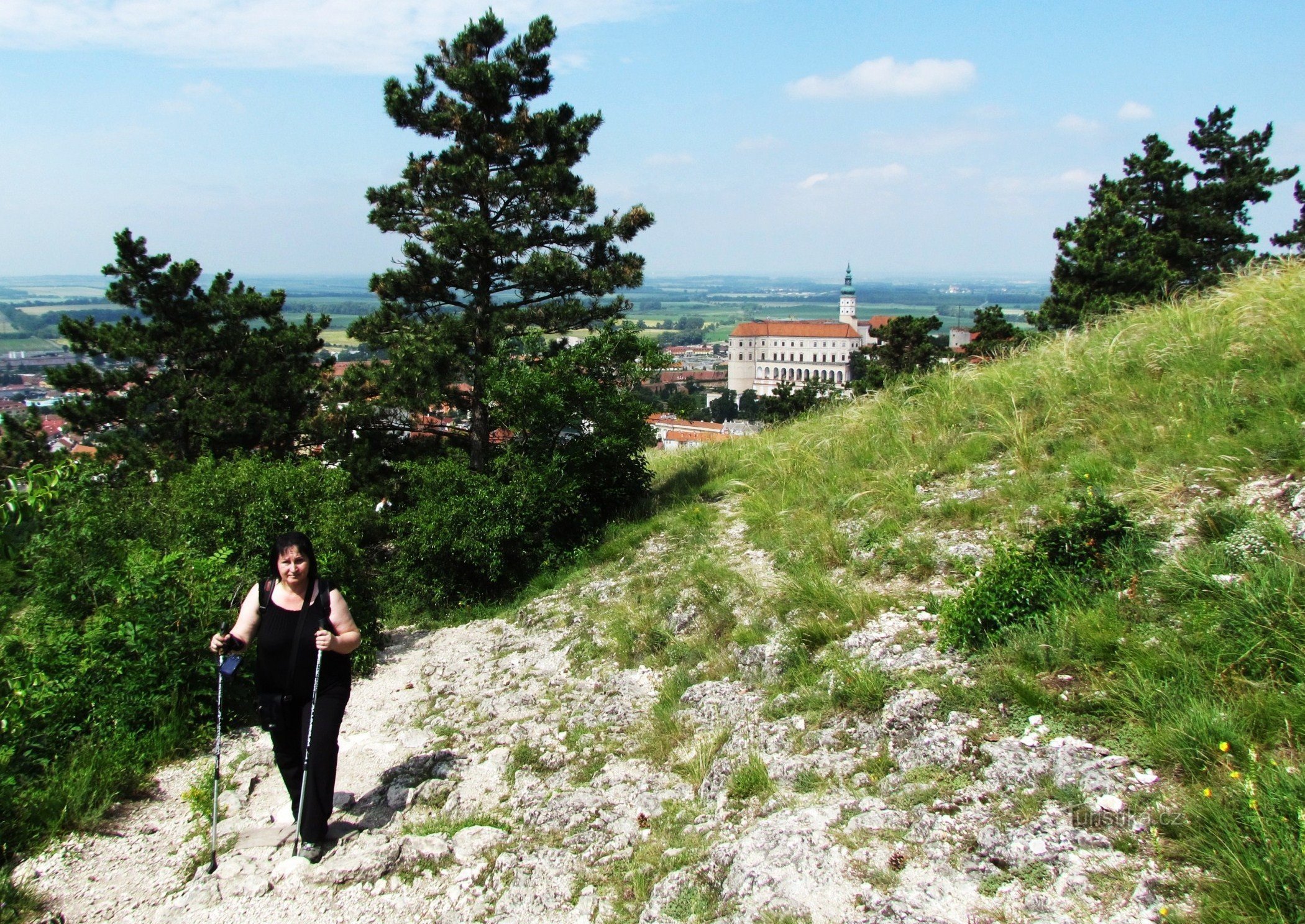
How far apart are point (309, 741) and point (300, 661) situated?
46cm

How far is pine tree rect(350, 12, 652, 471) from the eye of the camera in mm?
14156

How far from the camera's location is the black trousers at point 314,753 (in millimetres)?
4582

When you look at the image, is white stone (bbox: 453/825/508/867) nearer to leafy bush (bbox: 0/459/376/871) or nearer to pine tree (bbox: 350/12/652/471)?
leafy bush (bbox: 0/459/376/871)

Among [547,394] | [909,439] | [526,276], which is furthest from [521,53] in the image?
[909,439]

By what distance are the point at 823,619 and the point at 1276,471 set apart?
3316mm

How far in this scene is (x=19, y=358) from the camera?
5944 centimetres

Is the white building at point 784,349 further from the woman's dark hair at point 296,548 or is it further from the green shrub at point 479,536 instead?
the woman's dark hair at point 296,548

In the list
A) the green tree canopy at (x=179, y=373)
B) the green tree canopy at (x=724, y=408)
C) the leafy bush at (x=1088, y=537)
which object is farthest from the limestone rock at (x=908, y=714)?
the green tree canopy at (x=724, y=408)

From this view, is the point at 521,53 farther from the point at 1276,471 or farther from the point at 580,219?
the point at 1276,471

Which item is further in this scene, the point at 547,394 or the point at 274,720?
the point at 547,394

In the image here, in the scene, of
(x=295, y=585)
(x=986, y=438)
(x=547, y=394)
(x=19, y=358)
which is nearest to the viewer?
(x=295, y=585)

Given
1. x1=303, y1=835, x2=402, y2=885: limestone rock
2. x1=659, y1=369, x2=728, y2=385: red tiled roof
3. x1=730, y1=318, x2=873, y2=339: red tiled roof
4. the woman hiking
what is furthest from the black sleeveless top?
x1=730, y1=318, x2=873, y2=339: red tiled roof

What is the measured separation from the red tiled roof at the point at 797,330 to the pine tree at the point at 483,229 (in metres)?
126

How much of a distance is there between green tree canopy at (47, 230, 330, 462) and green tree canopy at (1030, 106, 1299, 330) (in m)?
21.8
